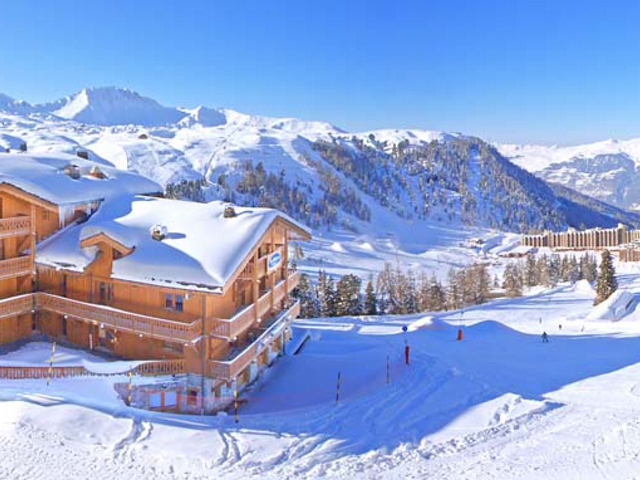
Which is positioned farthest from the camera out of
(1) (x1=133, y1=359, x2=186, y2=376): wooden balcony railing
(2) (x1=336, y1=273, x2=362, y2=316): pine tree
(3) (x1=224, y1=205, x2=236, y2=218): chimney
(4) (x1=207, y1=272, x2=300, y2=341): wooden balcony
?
(2) (x1=336, y1=273, x2=362, y2=316): pine tree

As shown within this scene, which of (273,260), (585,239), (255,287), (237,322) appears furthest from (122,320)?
(585,239)

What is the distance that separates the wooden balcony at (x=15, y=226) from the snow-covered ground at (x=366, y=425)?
4.95m

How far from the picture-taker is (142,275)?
21078 mm

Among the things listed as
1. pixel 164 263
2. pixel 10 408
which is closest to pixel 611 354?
pixel 164 263

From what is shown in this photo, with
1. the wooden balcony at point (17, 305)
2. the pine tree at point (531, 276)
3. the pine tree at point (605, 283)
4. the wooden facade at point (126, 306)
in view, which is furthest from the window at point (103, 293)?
the pine tree at point (531, 276)

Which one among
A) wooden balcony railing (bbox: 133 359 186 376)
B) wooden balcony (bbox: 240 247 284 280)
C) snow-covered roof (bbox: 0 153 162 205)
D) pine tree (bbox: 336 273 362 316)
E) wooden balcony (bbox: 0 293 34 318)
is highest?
snow-covered roof (bbox: 0 153 162 205)

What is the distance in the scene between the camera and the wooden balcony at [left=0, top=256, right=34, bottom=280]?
74.8 ft

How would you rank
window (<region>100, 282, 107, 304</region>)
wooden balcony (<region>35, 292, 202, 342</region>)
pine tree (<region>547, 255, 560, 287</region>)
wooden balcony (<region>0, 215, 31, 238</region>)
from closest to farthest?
wooden balcony (<region>35, 292, 202, 342</region>), wooden balcony (<region>0, 215, 31, 238</region>), window (<region>100, 282, 107, 304</region>), pine tree (<region>547, 255, 560, 287</region>)

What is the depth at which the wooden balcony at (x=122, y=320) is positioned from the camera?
20.7m

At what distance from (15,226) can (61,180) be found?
3.74 metres

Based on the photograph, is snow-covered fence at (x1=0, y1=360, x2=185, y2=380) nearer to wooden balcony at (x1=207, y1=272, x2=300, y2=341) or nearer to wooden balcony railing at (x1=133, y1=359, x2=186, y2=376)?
wooden balcony railing at (x1=133, y1=359, x2=186, y2=376)

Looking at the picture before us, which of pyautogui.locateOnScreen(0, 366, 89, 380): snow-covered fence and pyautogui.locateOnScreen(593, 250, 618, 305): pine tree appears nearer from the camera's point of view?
pyautogui.locateOnScreen(0, 366, 89, 380): snow-covered fence

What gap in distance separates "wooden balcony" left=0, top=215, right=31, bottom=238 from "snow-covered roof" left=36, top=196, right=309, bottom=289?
1.02 m

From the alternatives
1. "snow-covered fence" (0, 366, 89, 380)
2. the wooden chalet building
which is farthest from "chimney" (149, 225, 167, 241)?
"snow-covered fence" (0, 366, 89, 380)
